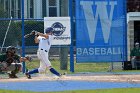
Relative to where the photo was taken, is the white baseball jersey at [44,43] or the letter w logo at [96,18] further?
the letter w logo at [96,18]

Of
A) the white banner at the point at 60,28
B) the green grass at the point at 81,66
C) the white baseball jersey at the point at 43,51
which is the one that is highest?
the white banner at the point at 60,28

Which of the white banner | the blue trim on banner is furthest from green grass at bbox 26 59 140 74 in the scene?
the white banner

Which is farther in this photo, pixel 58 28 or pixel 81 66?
pixel 81 66

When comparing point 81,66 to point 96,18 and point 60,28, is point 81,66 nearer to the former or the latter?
point 96,18

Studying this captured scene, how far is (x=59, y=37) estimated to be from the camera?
78.5ft

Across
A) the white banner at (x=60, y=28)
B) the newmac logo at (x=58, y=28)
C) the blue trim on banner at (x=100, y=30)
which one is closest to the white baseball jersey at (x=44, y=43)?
the white banner at (x=60, y=28)

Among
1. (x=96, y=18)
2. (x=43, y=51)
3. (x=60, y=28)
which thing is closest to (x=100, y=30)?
(x=96, y=18)

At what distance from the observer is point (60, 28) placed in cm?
2403

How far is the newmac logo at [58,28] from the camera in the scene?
78.7 ft

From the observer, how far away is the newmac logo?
944 inches

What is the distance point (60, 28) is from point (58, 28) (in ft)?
0.34

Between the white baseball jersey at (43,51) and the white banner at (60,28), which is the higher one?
the white banner at (60,28)

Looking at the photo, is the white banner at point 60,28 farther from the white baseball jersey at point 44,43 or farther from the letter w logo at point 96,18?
the white baseball jersey at point 44,43

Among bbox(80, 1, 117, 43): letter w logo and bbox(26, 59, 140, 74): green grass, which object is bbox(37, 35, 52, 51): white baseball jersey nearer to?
bbox(80, 1, 117, 43): letter w logo
